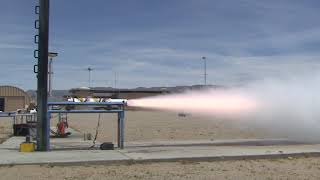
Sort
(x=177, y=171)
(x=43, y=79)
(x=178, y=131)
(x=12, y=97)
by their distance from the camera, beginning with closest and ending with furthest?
(x=177, y=171), (x=43, y=79), (x=178, y=131), (x=12, y=97)

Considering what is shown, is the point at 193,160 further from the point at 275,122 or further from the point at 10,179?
the point at 275,122

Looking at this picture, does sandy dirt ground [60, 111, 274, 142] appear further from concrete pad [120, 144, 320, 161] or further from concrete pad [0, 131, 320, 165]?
concrete pad [0, 131, 320, 165]

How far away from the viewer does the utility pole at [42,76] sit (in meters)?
17.6

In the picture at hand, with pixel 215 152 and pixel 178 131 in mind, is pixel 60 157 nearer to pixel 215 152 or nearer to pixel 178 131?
pixel 215 152

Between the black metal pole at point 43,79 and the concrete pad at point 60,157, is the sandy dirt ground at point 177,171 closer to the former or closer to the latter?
the concrete pad at point 60,157

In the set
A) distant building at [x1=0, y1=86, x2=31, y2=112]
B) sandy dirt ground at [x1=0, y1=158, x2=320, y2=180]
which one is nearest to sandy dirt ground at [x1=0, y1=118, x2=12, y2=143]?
sandy dirt ground at [x1=0, y1=158, x2=320, y2=180]

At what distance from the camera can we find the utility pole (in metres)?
17.6

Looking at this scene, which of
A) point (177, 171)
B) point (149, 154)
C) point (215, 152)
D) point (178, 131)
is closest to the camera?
point (177, 171)

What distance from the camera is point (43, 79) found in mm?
17734

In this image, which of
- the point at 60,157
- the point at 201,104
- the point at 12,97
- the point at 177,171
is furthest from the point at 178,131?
the point at 12,97

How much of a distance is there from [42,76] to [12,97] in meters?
93.4

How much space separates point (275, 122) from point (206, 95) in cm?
302

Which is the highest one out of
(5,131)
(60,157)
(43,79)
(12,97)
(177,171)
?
(12,97)

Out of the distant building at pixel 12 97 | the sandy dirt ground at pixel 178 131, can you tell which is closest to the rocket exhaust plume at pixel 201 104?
the sandy dirt ground at pixel 178 131
